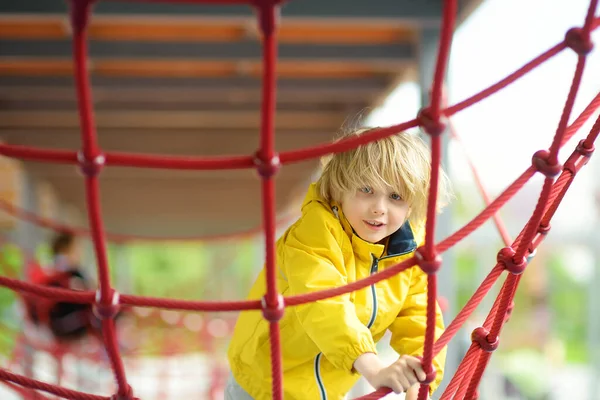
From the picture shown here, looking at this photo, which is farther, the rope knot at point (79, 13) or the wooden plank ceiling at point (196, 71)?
the wooden plank ceiling at point (196, 71)

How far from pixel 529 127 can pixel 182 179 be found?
393cm

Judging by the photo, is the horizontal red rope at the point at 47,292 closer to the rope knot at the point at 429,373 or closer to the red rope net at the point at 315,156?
the red rope net at the point at 315,156

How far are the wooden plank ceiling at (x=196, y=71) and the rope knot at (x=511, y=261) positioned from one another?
35cm

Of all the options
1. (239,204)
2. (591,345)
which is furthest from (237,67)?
(239,204)

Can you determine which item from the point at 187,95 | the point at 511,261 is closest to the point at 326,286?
the point at 511,261

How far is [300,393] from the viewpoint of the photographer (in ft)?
3.33

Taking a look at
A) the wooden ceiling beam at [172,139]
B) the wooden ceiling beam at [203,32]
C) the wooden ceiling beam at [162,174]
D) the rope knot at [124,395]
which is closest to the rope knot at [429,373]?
the rope knot at [124,395]

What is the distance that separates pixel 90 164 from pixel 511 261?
0.49m

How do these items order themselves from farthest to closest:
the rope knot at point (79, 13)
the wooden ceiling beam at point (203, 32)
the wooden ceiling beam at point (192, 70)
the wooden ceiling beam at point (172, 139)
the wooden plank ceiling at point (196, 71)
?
the wooden ceiling beam at point (172, 139) → the wooden ceiling beam at point (192, 70) → the wooden ceiling beam at point (203, 32) → the wooden plank ceiling at point (196, 71) → the rope knot at point (79, 13)

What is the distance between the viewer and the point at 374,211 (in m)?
0.99

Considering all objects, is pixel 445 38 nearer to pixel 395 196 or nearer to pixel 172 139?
pixel 395 196

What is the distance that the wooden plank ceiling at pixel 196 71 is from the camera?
1.78 meters

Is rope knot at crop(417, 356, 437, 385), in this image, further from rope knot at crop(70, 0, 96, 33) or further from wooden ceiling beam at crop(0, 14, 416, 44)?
wooden ceiling beam at crop(0, 14, 416, 44)

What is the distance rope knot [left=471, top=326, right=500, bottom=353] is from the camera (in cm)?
94
